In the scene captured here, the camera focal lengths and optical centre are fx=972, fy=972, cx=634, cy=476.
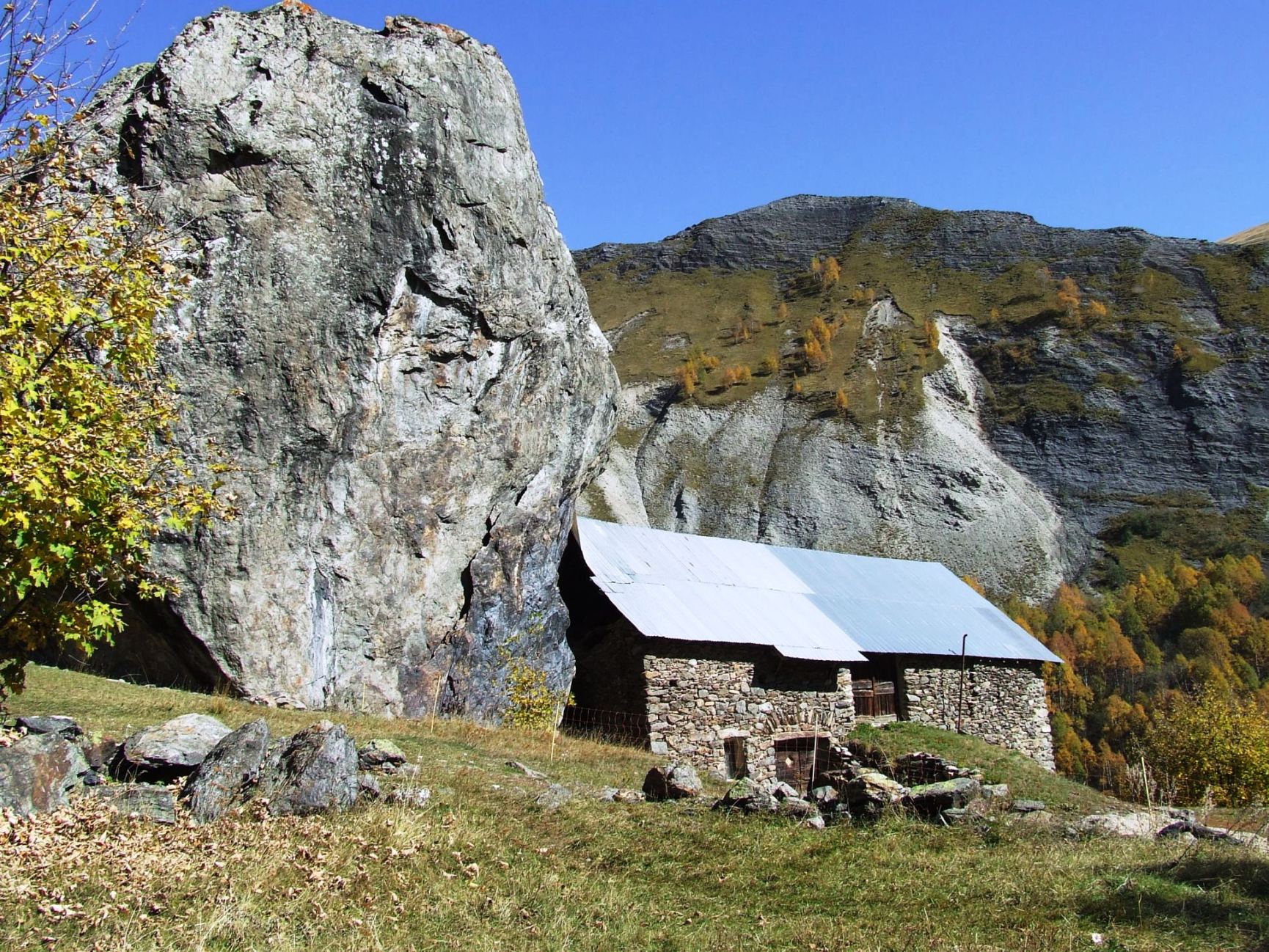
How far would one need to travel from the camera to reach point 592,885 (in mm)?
8109

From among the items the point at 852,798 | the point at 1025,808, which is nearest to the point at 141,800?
the point at 852,798

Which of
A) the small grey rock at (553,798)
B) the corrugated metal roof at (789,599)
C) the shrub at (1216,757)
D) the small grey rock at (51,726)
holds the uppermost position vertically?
the corrugated metal roof at (789,599)

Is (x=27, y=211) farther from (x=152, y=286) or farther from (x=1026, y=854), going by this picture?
(x=1026, y=854)

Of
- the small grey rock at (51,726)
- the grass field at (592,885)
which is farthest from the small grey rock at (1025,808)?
the small grey rock at (51,726)

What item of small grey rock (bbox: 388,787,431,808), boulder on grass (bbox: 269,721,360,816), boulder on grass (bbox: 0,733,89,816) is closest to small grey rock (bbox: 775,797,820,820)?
small grey rock (bbox: 388,787,431,808)

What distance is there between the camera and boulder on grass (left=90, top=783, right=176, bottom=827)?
27.6 ft

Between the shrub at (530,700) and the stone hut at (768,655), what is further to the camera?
the stone hut at (768,655)

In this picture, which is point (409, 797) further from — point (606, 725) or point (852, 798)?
point (606, 725)

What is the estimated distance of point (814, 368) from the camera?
3885 inches

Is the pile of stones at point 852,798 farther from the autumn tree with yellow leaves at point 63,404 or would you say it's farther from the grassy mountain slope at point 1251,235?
the grassy mountain slope at point 1251,235

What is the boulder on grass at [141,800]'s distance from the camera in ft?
27.6

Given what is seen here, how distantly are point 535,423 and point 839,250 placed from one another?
393 ft

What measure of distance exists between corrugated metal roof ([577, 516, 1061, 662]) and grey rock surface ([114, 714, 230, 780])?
11826 millimetres

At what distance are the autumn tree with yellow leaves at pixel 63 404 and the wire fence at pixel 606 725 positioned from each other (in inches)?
505
